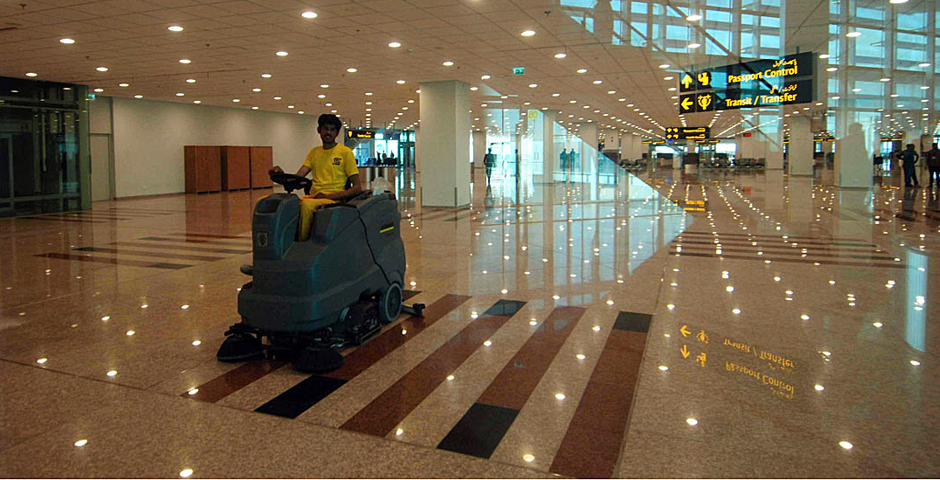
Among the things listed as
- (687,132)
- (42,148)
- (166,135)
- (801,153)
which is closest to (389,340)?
(42,148)

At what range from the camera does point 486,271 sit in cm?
741

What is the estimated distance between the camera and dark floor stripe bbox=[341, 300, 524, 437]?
3.19 metres

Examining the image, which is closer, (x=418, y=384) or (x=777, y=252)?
A: (x=418, y=384)

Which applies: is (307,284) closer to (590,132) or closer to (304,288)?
(304,288)

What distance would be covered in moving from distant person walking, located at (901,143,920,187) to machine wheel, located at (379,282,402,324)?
13703 millimetres

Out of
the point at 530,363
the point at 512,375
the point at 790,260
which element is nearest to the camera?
the point at 512,375

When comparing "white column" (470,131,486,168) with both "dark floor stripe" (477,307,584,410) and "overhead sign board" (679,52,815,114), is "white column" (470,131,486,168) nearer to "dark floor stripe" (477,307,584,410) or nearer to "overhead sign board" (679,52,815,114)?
"overhead sign board" (679,52,815,114)

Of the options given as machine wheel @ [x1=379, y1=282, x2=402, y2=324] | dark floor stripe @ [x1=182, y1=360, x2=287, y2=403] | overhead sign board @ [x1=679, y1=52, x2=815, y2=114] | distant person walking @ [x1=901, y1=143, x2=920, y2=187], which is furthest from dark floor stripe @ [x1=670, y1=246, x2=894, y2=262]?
distant person walking @ [x1=901, y1=143, x2=920, y2=187]

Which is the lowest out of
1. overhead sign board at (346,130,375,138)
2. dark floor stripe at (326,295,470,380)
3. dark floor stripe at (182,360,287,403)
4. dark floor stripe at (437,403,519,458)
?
dark floor stripe at (437,403,519,458)

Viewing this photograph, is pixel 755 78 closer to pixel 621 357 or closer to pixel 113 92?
pixel 621 357

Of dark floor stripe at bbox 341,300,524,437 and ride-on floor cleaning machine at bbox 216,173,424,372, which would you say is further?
ride-on floor cleaning machine at bbox 216,173,424,372

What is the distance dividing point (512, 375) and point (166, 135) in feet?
74.7

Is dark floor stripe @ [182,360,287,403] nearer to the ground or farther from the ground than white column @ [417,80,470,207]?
nearer to the ground

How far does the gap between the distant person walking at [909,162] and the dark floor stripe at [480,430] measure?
1457cm
